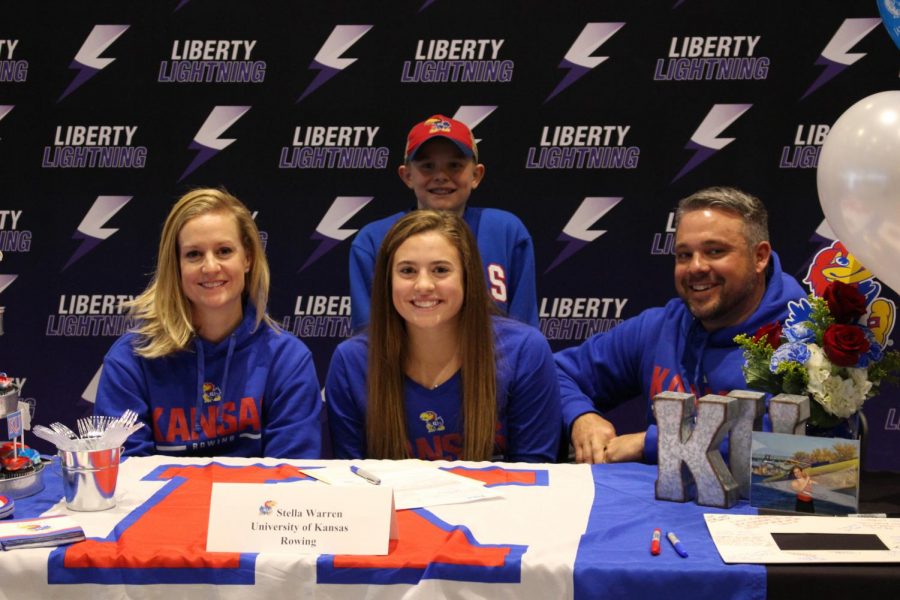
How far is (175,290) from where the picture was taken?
261 centimetres

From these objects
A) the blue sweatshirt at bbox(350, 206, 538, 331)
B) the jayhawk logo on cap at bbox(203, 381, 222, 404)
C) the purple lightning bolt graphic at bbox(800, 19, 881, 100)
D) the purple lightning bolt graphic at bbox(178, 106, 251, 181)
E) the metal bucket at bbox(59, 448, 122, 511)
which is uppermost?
the purple lightning bolt graphic at bbox(800, 19, 881, 100)

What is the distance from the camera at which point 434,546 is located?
168cm

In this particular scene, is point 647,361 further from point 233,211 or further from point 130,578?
point 130,578

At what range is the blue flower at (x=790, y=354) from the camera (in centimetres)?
193

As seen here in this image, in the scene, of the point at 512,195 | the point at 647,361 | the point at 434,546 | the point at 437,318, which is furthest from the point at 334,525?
the point at 512,195

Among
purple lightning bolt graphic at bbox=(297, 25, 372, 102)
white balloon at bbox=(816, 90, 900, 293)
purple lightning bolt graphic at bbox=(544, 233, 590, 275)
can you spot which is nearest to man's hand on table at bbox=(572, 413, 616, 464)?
white balloon at bbox=(816, 90, 900, 293)

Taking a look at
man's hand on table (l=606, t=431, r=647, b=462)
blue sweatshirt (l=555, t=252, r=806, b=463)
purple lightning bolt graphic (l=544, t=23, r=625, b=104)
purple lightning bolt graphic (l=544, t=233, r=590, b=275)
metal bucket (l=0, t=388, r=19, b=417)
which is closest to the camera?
metal bucket (l=0, t=388, r=19, b=417)

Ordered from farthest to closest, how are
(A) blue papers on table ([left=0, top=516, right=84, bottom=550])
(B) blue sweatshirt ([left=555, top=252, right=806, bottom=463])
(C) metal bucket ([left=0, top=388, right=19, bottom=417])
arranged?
(B) blue sweatshirt ([left=555, top=252, right=806, bottom=463]) < (C) metal bucket ([left=0, top=388, right=19, bottom=417]) < (A) blue papers on table ([left=0, top=516, right=84, bottom=550])

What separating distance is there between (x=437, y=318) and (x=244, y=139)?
8.10 ft

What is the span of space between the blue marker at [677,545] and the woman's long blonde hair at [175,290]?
4.48 ft

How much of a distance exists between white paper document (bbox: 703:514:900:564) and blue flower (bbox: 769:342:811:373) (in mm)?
315

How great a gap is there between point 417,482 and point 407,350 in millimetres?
575

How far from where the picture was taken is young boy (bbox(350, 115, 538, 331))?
3.54 metres

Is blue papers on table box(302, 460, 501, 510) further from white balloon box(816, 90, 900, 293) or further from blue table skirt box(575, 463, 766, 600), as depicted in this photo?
white balloon box(816, 90, 900, 293)
